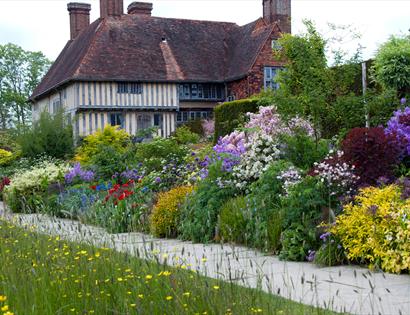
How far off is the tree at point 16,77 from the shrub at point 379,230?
6187 cm

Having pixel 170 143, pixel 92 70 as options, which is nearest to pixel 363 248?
pixel 170 143

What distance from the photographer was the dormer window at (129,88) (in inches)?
1303

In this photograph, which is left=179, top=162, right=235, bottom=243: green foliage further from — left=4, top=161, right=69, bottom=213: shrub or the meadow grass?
left=4, top=161, right=69, bottom=213: shrub

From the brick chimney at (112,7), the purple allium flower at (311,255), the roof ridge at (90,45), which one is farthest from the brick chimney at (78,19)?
the purple allium flower at (311,255)

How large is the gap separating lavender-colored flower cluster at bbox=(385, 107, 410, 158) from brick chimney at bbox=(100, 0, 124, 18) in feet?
97.9

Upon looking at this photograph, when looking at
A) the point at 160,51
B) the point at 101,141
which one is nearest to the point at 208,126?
the point at 160,51

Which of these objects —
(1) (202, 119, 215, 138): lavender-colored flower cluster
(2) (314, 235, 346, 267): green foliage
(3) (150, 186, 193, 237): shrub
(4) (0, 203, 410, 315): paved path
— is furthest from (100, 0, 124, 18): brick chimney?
(2) (314, 235, 346, 267): green foliage

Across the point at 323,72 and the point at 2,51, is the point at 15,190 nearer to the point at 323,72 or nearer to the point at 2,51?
the point at 323,72

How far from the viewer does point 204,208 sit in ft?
26.1

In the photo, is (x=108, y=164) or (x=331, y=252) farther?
(x=108, y=164)

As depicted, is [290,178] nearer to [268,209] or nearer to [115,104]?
[268,209]

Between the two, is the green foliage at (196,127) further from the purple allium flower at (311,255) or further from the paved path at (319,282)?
the purple allium flower at (311,255)

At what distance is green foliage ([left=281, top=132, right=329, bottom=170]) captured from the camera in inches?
319

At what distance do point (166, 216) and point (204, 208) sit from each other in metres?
0.76
